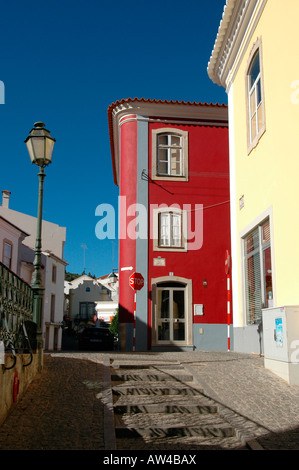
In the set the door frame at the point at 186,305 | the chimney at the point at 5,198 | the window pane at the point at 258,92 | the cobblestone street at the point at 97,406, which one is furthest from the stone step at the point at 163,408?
the chimney at the point at 5,198

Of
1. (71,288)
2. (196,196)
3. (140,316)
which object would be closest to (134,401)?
(140,316)

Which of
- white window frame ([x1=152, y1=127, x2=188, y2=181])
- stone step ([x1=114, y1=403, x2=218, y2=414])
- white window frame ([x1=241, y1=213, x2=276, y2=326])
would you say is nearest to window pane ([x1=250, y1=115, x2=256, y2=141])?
white window frame ([x1=241, y1=213, x2=276, y2=326])

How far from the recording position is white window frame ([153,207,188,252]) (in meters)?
19.5

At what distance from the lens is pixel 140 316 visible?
1881cm

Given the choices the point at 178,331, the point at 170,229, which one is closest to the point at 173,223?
the point at 170,229

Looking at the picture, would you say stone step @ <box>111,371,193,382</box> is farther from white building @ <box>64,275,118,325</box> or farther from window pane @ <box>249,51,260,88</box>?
white building @ <box>64,275,118,325</box>

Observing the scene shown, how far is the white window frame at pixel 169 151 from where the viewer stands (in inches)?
787

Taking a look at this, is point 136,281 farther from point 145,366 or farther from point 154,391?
point 154,391

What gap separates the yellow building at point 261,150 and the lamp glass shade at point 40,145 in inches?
167

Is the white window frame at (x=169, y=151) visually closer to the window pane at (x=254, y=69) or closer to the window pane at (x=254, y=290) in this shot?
the window pane at (x=254, y=69)

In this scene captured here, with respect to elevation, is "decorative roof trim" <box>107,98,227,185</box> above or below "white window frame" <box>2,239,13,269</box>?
above

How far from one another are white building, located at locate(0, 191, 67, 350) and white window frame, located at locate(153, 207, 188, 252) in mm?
11371

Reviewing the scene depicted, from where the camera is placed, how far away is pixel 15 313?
721 centimetres

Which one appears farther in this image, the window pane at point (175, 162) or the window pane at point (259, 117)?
the window pane at point (175, 162)
